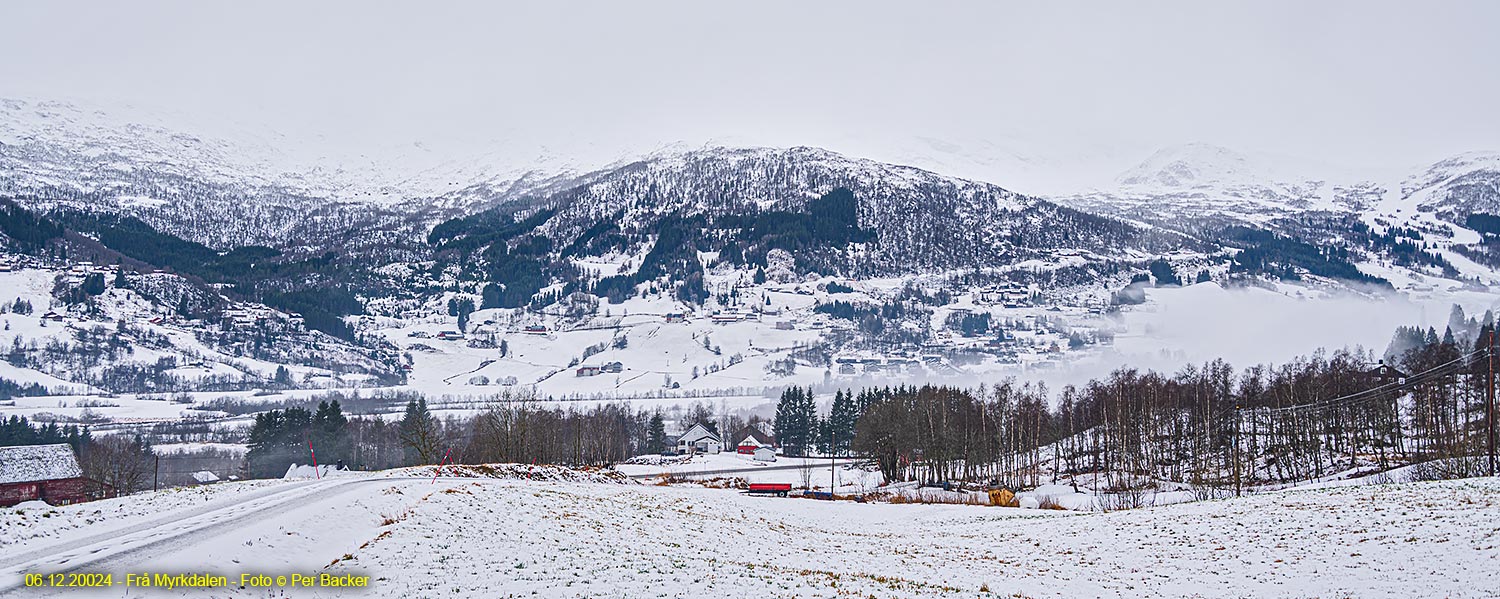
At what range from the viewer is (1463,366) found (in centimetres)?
10862

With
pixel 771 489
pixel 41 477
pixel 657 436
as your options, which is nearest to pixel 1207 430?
Result: pixel 771 489

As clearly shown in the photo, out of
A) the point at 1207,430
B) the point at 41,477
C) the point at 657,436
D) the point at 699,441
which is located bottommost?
the point at 699,441

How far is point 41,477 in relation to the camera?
73938 millimetres

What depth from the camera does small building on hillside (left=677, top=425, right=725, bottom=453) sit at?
531 feet

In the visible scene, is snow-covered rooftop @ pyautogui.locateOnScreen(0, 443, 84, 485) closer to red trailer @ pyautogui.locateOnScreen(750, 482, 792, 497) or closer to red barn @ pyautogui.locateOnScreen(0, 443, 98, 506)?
red barn @ pyautogui.locateOnScreen(0, 443, 98, 506)

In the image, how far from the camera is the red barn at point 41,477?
72500mm

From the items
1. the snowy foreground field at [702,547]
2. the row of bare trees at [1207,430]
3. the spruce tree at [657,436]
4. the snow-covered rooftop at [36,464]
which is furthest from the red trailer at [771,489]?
the spruce tree at [657,436]

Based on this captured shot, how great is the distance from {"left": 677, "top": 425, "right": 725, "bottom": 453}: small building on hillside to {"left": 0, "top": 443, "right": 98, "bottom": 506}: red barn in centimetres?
9349

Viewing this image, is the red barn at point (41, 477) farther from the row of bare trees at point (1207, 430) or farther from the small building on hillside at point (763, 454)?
the small building on hillside at point (763, 454)

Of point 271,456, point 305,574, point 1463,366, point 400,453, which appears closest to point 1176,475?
point 1463,366

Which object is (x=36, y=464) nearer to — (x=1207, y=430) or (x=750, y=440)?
(x=1207, y=430)

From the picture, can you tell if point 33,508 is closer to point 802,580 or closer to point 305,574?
point 305,574

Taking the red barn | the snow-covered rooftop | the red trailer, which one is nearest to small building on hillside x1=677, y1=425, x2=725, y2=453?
the red trailer

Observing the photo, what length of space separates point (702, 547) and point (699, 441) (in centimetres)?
13080
